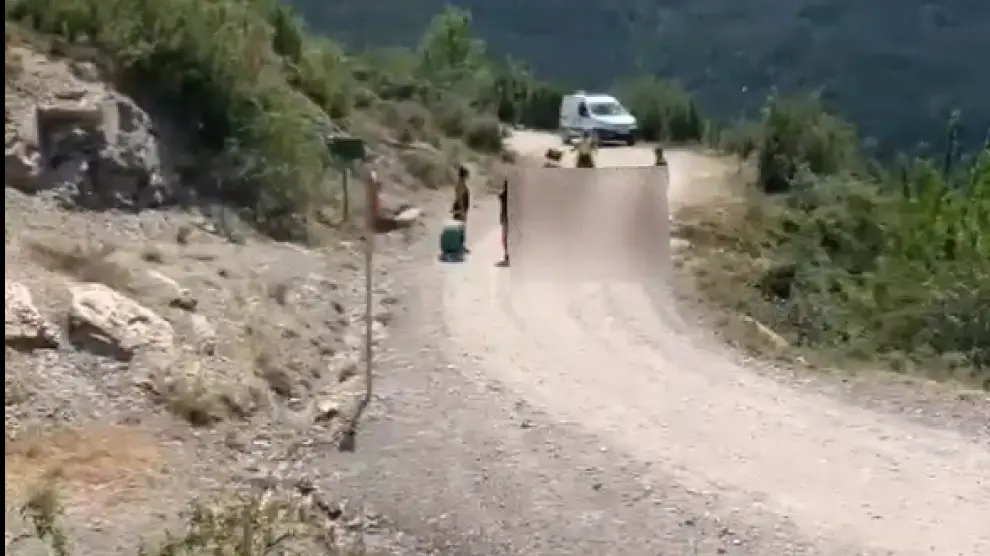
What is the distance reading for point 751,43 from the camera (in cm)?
7900

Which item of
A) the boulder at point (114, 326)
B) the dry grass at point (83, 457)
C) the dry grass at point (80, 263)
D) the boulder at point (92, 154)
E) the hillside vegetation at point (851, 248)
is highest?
the boulder at point (92, 154)

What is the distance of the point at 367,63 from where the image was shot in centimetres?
3734

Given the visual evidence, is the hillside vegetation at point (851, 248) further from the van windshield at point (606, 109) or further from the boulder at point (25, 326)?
the boulder at point (25, 326)

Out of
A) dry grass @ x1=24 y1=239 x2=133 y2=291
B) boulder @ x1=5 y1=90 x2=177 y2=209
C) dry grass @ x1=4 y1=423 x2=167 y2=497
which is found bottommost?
dry grass @ x1=4 y1=423 x2=167 y2=497

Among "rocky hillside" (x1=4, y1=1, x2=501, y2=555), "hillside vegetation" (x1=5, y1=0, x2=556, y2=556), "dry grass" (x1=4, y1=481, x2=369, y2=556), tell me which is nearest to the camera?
"dry grass" (x1=4, y1=481, x2=369, y2=556)

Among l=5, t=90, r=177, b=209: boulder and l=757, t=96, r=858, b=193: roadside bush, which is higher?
l=5, t=90, r=177, b=209: boulder

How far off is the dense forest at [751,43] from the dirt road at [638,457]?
49115 millimetres

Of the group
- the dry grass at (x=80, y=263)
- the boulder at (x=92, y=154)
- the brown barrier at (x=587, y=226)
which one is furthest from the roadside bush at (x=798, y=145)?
the dry grass at (x=80, y=263)

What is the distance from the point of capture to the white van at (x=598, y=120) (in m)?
36.3

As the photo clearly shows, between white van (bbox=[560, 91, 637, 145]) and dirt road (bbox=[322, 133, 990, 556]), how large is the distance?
71.8 ft

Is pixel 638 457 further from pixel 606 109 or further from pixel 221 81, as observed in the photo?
pixel 606 109

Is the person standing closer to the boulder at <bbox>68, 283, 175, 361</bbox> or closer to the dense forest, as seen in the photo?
the boulder at <bbox>68, 283, 175, 361</bbox>

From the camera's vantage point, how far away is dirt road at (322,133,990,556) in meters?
9.41


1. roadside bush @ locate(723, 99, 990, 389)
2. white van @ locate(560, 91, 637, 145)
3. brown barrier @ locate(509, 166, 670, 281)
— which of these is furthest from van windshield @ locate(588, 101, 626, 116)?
brown barrier @ locate(509, 166, 670, 281)
